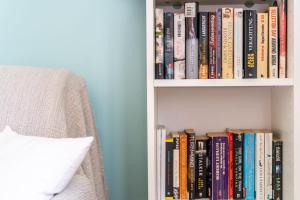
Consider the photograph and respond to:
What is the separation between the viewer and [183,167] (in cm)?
126

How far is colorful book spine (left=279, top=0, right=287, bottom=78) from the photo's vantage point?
1184 millimetres

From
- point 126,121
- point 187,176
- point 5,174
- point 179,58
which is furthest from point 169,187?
point 5,174

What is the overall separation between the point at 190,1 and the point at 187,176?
60 cm

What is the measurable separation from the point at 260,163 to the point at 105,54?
0.67 metres

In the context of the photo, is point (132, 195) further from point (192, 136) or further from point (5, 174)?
A: point (5, 174)

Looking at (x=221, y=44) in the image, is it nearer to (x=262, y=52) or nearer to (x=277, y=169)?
(x=262, y=52)

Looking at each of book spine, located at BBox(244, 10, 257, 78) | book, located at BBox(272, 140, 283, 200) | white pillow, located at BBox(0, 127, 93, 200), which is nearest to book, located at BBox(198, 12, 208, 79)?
book spine, located at BBox(244, 10, 257, 78)

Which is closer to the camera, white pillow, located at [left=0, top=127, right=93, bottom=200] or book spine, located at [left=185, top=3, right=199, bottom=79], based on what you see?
white pillow, located at [left=0, top=127, right=93, bottom=200]

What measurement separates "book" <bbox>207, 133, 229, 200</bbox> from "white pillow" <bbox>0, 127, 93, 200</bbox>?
0.49 m

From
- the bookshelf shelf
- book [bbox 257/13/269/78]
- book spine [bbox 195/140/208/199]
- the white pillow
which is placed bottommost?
book spine [bbox 195/140/208/199]

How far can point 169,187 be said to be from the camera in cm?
127

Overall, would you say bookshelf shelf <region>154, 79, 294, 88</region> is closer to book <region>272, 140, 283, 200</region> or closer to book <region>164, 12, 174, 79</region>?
book <region>164, 12, 174, 79</region>

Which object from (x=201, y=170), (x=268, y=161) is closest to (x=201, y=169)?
(x=201, y=170)

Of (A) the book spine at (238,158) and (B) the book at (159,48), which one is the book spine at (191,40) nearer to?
(B) the book at (159,48)
